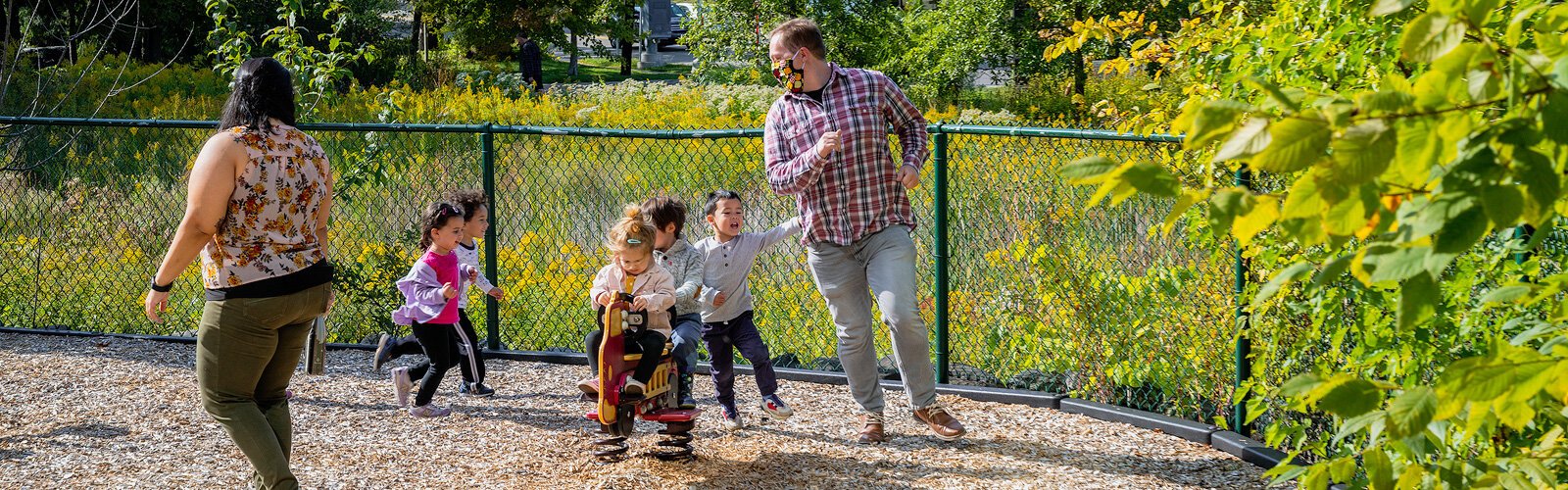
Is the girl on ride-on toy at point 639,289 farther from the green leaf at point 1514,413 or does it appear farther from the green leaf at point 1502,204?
the green leaf at point 1502,204

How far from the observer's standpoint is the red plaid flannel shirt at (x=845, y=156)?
474 cm

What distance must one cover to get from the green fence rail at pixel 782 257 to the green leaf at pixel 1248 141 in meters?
3.16

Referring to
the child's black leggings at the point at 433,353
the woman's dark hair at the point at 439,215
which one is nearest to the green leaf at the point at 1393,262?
the woman's dark hair at the point at 439,215

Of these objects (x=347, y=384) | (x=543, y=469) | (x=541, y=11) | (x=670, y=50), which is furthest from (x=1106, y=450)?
(x=670, y=50)

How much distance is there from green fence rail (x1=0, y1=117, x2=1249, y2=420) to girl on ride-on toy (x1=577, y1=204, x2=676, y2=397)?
1549 millimetres

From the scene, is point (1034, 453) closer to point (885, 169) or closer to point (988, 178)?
point (885, 169)

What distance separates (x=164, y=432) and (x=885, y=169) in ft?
9.51

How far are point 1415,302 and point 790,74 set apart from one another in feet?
11.0

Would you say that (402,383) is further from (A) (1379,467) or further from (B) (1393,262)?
(B) (1393,262)

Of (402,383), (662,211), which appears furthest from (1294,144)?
(402,383)

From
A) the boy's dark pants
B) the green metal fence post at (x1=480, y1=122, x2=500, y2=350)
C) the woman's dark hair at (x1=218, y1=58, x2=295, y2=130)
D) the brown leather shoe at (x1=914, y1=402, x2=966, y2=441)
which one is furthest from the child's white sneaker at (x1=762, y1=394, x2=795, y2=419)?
the woman's dark hair at (x1=218, y1=58, x2=295, y2=130)

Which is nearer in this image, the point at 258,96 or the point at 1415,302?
the point at 1415,302

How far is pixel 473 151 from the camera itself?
32.7 feet

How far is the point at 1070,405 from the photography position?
219 inches
